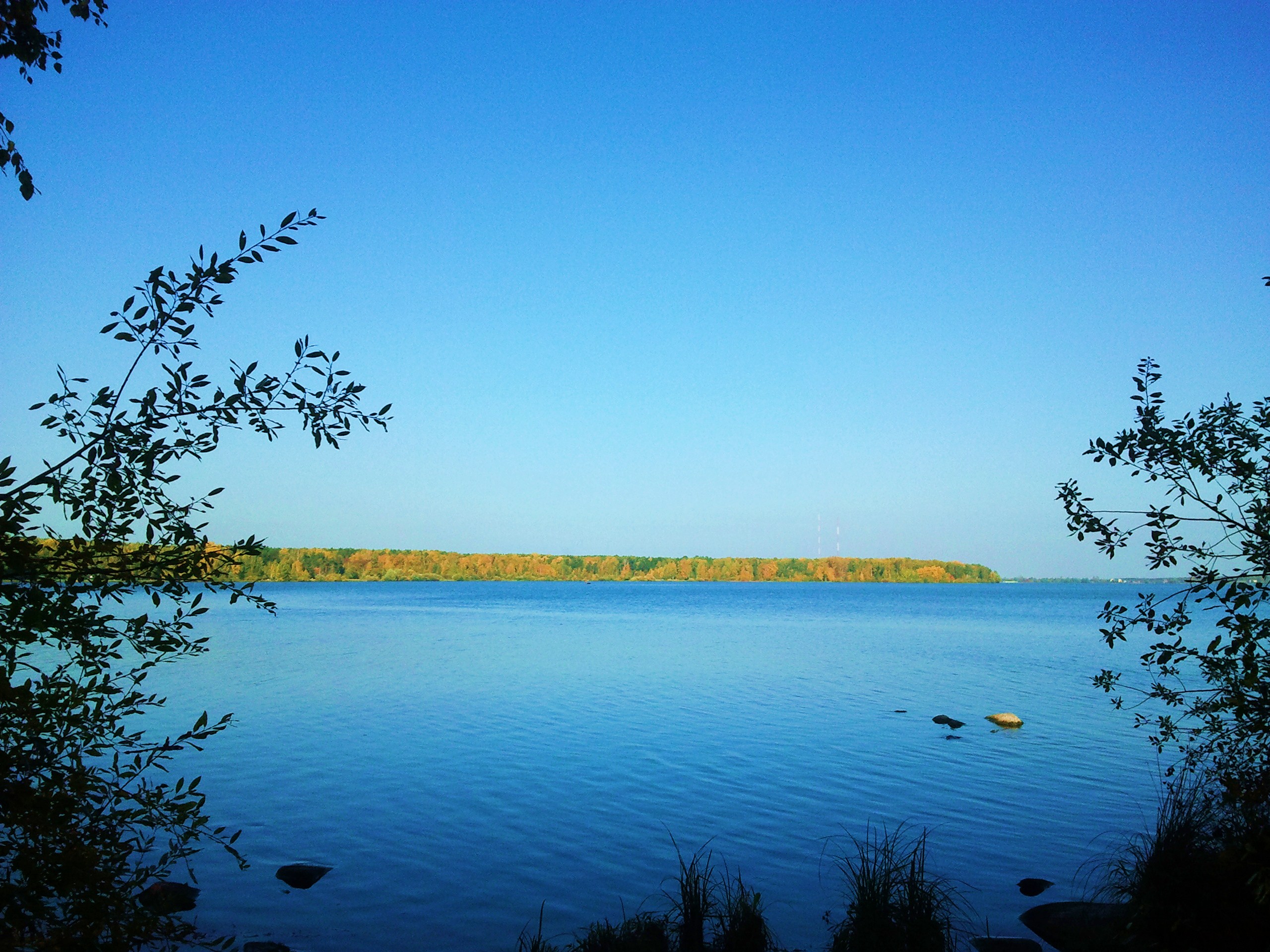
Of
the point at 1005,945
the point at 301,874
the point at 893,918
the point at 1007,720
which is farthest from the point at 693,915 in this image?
the point at 1007,720

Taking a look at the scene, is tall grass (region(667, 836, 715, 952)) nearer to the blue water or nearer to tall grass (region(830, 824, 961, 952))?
the blue water

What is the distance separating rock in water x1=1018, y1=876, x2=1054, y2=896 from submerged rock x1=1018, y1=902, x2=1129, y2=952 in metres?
0.78

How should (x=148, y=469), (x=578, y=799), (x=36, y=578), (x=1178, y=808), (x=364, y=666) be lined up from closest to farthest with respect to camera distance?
(x=36, y=578)
(x=148, y=469)
(x=1178, y=808)
(x=578, y=799)
(x=364, y=666)

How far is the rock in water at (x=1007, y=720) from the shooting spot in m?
25.6

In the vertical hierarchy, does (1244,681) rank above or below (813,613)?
above

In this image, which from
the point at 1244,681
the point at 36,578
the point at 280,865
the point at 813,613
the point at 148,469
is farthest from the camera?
the point at 813,613

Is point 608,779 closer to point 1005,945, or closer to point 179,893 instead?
point 179,893

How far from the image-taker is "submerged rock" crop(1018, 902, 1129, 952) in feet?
30.5

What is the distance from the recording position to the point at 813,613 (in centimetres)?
9388

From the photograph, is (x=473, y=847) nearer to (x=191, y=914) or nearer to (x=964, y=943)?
(x=191, y=914)

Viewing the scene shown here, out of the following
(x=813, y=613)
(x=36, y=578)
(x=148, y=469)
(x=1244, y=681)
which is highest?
(x=148, y=469)

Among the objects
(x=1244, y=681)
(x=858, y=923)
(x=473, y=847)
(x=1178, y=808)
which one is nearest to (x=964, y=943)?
(x=858, y=923)

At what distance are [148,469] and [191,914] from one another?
28.6ft

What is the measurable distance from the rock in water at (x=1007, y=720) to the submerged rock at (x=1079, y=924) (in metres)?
15.4
